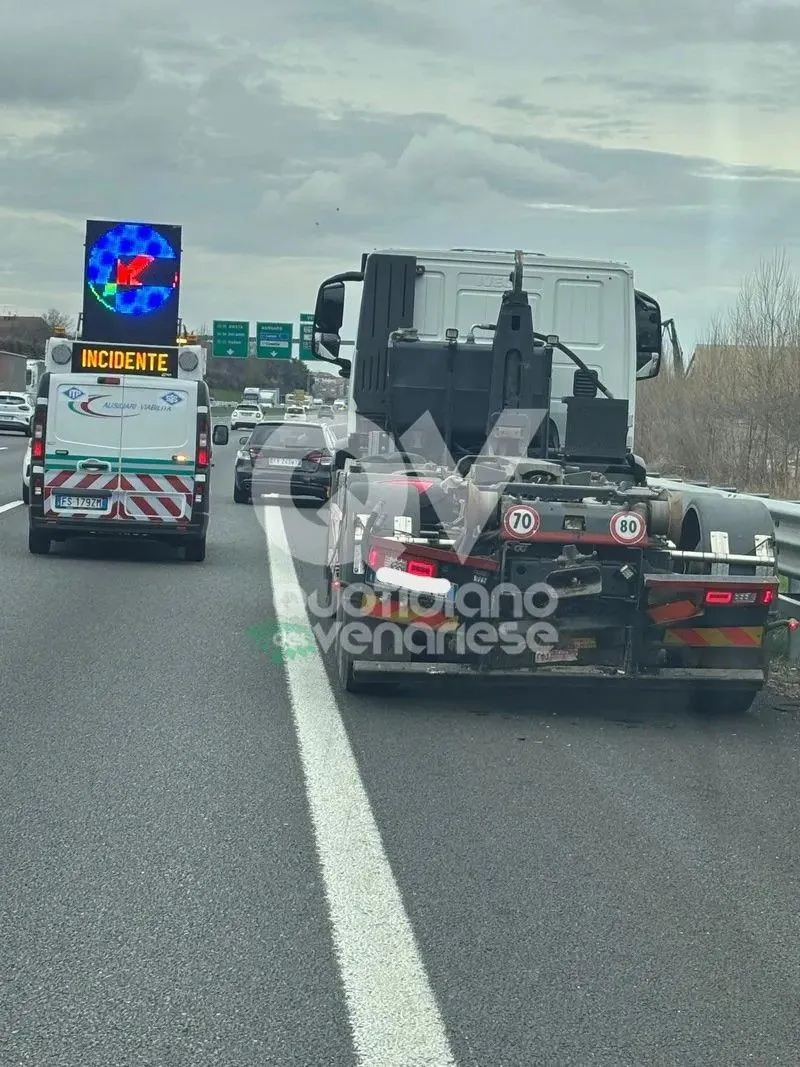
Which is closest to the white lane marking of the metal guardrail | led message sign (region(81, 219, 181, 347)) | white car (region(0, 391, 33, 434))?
the metal guardrail

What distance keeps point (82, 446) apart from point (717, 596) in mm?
10102

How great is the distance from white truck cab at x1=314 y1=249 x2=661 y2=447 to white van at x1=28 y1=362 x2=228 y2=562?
206 inches

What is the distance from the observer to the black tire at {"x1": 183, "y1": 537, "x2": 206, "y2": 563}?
17.2 meters

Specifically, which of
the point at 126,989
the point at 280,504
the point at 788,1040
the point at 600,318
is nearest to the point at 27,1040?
Answer: the point at 126,989

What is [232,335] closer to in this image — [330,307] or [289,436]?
[289,436]

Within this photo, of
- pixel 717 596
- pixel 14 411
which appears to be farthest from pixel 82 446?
pixel 14 411

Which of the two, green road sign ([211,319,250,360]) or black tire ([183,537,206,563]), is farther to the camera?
green road sign ([211,319,250,360])

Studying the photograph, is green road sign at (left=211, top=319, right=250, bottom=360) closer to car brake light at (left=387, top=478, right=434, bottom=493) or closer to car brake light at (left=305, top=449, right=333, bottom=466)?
car brake light at (left=305, top=449, right=333, bottom=466)

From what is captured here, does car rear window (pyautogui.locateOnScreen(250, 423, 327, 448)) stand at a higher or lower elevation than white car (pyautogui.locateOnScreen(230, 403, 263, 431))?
lower

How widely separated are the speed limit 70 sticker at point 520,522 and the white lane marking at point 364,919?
139 centimetres

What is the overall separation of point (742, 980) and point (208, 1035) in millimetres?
1625

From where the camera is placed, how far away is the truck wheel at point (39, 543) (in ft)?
56.7

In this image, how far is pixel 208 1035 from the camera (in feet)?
13.4

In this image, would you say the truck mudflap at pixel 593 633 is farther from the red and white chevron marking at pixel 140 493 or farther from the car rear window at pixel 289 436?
the car rear window at pixel 289 436
